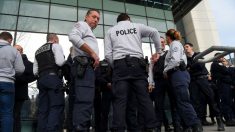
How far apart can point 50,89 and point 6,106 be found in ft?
2.37

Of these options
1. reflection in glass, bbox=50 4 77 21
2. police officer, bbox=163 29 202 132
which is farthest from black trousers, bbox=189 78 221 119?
reflection in glass, bbox=50 4 77 21

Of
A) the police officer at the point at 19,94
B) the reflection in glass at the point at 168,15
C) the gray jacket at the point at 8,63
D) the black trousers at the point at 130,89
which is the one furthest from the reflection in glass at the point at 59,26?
the black trousers at the point at 130,89

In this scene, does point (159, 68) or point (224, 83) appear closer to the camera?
point (159, 68)

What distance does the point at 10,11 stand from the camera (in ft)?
34.6

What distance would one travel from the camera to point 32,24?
420 inches

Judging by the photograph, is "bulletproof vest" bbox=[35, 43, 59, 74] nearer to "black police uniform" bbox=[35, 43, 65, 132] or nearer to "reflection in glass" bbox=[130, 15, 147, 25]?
"black police uniform" bbox=[35, 43, 65, 132]

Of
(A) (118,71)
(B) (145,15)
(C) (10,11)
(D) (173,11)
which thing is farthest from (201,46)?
(A) (118,71)

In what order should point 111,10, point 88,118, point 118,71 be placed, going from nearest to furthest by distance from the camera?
point 88,118 < point 118,71 < point 111,10

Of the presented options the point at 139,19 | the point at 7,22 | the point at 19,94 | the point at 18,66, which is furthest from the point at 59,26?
the point at 18,66

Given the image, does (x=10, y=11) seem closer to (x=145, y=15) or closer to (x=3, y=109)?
(x=145, y=15)

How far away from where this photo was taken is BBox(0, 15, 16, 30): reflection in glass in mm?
10159

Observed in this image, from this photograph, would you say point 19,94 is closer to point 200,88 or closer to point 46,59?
point 46,59

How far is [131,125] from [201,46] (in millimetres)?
13384

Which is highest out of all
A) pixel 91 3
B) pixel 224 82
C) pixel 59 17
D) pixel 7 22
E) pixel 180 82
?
pixel 91 3
